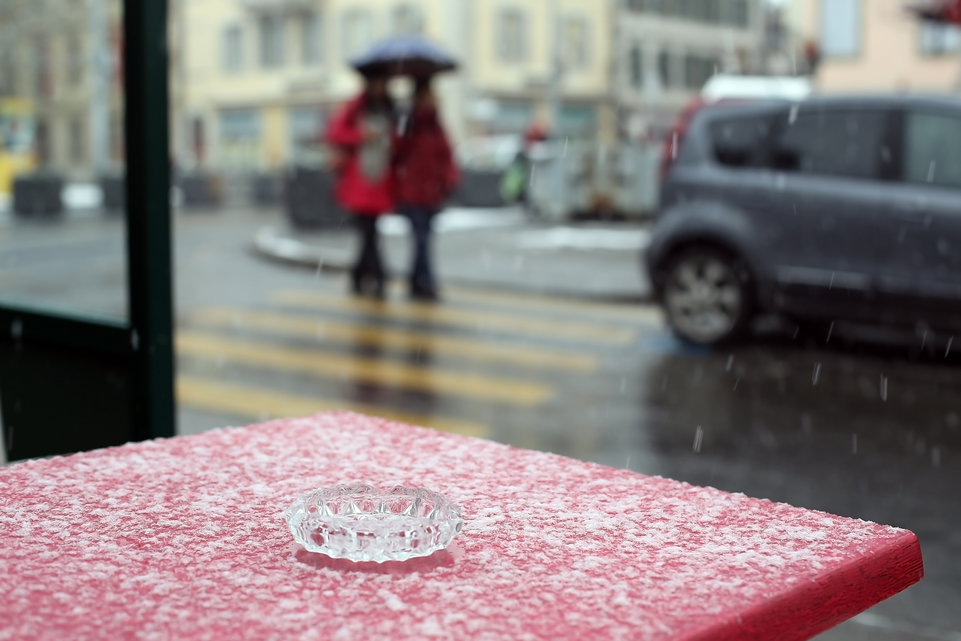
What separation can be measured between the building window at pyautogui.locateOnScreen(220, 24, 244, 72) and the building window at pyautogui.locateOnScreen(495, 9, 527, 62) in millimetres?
10989

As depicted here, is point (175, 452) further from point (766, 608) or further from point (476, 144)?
point (476, 144)

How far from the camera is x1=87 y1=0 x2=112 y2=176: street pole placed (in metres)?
3.73

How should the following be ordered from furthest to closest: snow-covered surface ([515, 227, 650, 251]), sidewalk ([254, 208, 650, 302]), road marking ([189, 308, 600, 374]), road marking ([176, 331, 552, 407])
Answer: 1. snow-covered surface ([515, 227, 650, 251])
2. sidewalk ([254, 208, 650, 302])
3. road marking ([189, 308, 600, 374])
4. road marking ([176, 331, 552, 407])

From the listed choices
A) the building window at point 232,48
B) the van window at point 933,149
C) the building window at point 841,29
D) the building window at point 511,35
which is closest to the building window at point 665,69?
the building window at point 511,35

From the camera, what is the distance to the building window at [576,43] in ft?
164

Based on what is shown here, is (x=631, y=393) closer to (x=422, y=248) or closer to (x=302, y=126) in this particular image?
(x=422, y=248)

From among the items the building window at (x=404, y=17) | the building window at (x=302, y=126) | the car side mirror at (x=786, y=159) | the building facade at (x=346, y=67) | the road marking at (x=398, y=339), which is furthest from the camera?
the building window at (x=302, y=126)

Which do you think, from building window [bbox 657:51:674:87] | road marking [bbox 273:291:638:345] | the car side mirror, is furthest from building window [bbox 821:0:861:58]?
building window [bbox 657:51:674:87]

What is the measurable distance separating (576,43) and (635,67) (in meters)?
3.74

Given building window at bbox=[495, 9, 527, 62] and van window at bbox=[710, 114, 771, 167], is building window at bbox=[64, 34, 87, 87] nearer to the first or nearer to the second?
van window at bbox=[710, 114, 771, 167]

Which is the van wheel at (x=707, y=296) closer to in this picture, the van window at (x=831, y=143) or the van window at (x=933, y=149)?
the van window at (x=831, y=143)

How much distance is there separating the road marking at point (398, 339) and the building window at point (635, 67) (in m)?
44.1

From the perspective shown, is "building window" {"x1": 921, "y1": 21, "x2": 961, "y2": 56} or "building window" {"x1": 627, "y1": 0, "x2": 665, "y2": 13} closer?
"building window" {"x1": 921, "y1": 21, "x2": 961, "y2": 56}

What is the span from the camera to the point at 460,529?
5.13ft
